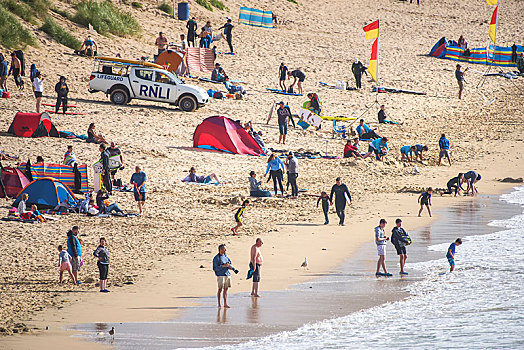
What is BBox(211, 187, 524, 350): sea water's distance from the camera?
1221 cm

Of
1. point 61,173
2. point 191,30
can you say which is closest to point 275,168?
point 61,173

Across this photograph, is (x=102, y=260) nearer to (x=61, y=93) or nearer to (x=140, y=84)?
(x=61, y=93)

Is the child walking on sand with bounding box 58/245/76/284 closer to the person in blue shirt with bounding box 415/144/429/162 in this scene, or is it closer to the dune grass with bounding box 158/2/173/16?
the person in blue shirt with bounding box 415/144/429/162

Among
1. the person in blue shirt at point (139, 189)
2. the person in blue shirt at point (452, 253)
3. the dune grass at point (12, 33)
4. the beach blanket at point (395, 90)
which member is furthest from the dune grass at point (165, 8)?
the person in blue shirt at point (452, 253)

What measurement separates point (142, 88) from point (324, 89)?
1039 cm

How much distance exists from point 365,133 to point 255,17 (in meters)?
18.1

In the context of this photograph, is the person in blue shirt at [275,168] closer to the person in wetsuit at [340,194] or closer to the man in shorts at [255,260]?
the person in wetsuit at [340,194]

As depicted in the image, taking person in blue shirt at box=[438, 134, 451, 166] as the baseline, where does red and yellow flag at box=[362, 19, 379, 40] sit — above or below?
above

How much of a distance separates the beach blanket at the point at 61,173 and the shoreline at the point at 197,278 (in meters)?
4.62

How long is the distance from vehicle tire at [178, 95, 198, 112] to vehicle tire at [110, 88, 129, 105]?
2.01 m

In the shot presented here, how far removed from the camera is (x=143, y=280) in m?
14.7

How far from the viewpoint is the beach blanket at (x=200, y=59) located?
115 ft

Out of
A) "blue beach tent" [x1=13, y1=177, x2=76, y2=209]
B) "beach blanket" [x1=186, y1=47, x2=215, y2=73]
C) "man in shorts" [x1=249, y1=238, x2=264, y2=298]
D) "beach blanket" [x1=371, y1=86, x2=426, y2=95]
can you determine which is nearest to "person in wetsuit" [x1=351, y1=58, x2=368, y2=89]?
"beach blanket" [x1=371, y1=86, x2=426, y2=95]

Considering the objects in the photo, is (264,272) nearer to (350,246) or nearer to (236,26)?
(350,246)
